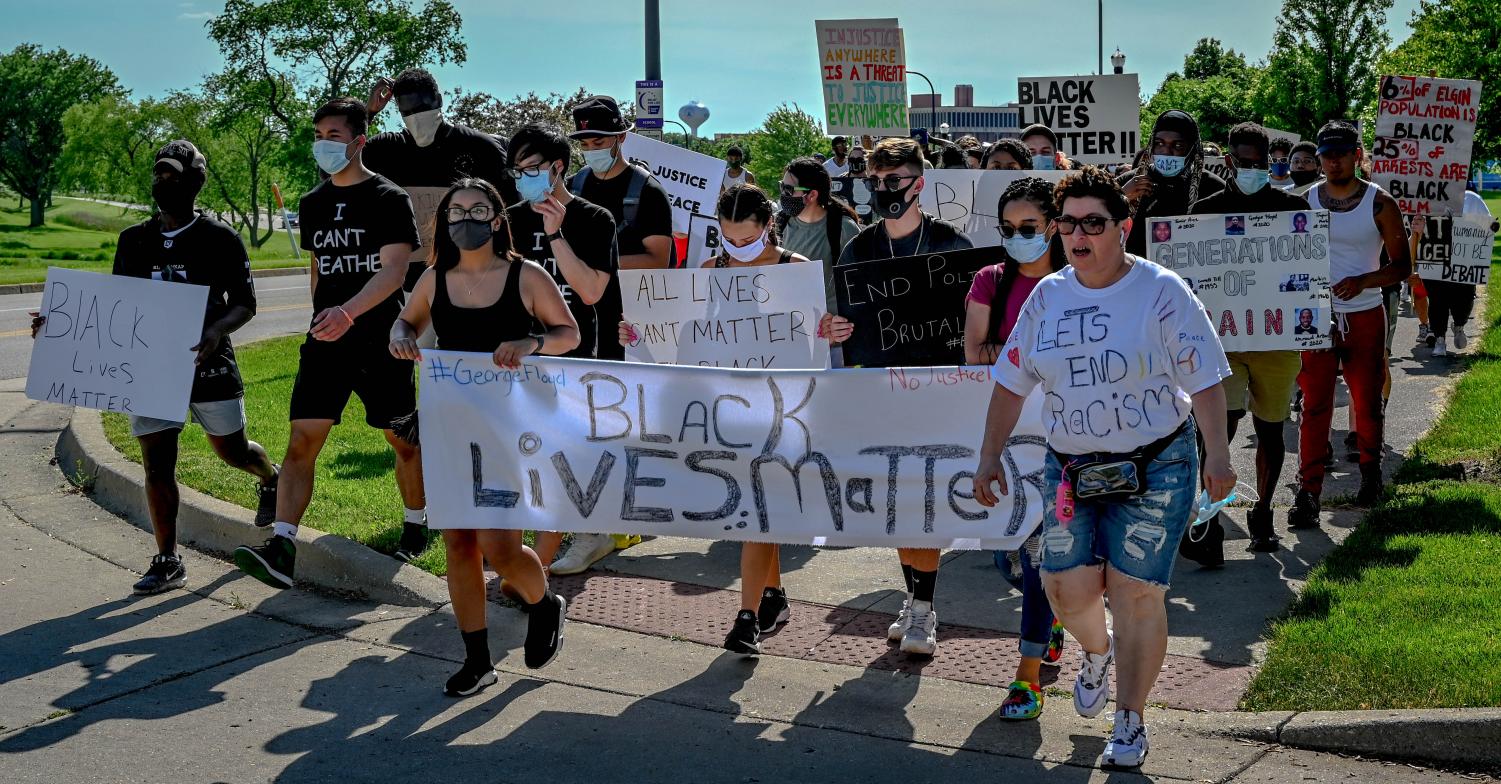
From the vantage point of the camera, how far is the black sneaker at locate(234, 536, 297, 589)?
637 centimetres

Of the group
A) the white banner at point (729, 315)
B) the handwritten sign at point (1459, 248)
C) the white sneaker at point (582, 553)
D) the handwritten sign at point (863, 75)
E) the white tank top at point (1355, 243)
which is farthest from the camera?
the handwritten sign at point (863, 75)

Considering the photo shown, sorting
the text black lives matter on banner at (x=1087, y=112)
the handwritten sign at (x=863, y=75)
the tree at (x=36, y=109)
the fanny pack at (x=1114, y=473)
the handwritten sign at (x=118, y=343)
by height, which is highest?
the tree at (x=36, y=109)

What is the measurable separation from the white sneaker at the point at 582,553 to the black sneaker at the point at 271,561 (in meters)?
1.21

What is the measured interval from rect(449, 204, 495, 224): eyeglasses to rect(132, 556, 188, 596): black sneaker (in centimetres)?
267

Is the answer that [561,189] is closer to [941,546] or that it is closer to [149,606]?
[941,546]

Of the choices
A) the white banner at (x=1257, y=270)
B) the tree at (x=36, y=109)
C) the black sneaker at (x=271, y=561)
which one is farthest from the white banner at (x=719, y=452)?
the tree at (x=36, y=109)

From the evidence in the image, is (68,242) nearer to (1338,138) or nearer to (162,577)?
(162,577)

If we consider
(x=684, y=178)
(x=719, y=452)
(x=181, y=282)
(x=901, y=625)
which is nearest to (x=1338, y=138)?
(x=684, y=178)

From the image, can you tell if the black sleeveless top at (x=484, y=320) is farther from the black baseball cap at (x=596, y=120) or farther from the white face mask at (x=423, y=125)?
the white face mask at (x=423, y=125)

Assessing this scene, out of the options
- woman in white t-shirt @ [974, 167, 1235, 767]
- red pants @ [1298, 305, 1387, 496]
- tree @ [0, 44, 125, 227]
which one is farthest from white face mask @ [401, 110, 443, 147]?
tree @ [0, 44, 125, 227]

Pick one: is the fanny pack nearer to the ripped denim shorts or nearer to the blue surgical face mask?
the ripped denim shorts

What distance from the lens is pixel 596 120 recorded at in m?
7.09

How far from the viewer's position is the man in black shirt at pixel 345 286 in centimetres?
677

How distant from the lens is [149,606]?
6863mm
